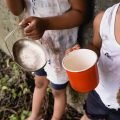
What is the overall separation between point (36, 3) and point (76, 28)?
28 cm

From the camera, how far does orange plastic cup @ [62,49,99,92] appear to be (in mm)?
1674

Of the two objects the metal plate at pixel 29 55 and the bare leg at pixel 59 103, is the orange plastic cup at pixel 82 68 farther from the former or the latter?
the bare leg at pixel 59 103

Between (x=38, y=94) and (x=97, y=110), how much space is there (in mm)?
684

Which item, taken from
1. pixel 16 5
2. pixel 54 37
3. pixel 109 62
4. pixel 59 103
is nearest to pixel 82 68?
pixel 109 62

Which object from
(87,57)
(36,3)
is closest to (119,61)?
(87,57)

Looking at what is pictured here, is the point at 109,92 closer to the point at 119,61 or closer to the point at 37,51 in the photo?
the point at 119,61

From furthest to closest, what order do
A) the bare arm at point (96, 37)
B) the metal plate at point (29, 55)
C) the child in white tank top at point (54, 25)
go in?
the metal plate at point (29, 55)
the child in white tank top at point (54, 25)
the bare arm at point (96, 37)

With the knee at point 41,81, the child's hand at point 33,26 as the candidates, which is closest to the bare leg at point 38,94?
the knee at point 41,81

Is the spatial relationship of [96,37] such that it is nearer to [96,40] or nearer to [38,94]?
[96,40]

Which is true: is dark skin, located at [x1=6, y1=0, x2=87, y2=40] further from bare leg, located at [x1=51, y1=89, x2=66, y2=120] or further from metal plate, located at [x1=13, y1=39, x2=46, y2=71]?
bare leg, located at [x1=51, y1=89, x2=66, y2=120]

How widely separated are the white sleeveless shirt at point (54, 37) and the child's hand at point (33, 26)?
136mm

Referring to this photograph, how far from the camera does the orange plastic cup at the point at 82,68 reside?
5.49ft

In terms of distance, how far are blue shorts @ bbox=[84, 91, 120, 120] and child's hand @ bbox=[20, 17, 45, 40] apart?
470 millimetres

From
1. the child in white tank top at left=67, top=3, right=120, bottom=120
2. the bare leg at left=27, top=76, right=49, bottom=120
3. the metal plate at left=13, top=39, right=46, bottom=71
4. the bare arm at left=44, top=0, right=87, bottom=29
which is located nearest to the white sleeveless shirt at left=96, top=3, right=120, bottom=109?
the child in white tank top at left=67, top=3, right=120, bottom=120
